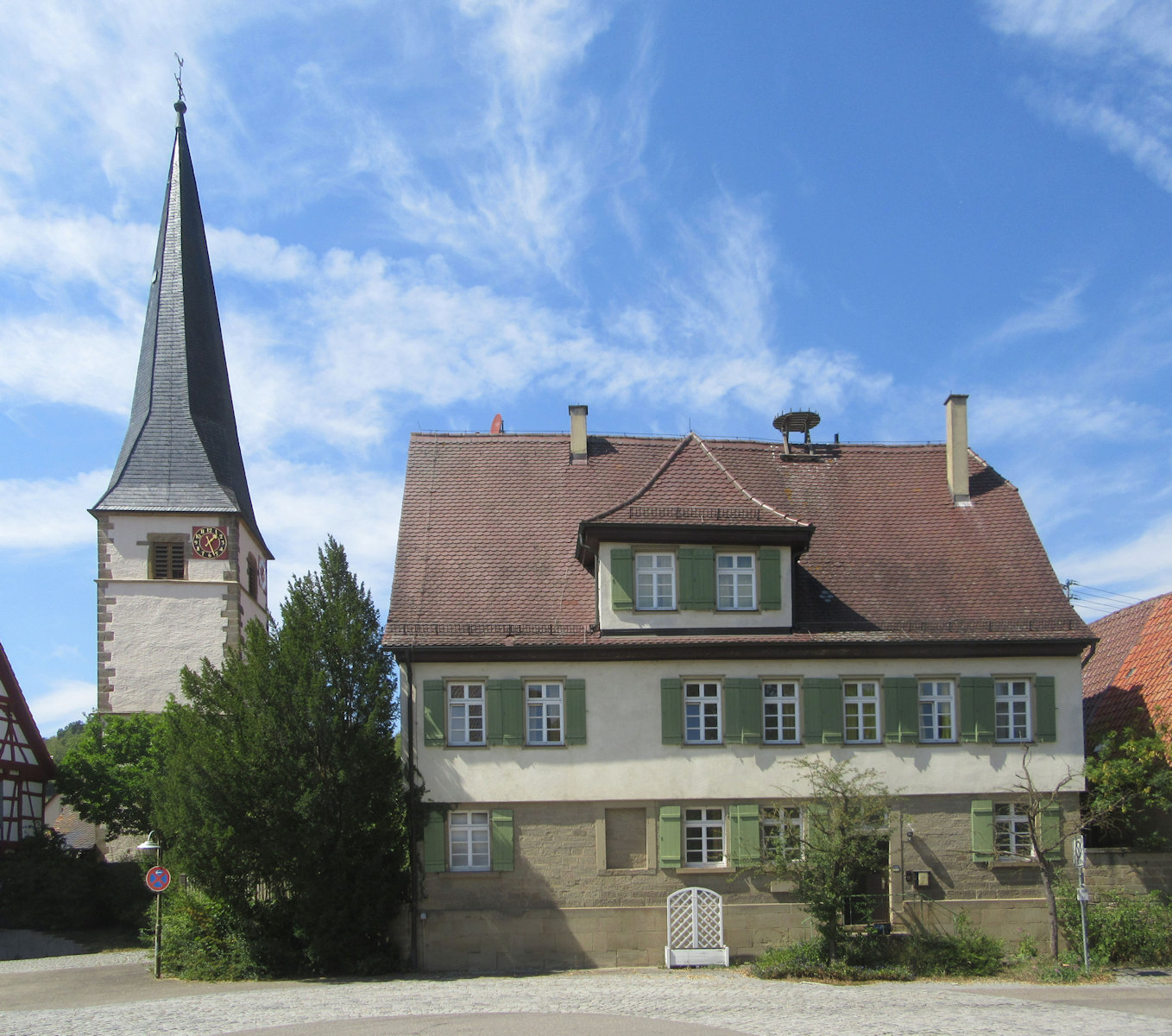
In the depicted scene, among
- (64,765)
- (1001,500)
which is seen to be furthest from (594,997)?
(64,765)

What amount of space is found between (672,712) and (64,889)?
13747mm

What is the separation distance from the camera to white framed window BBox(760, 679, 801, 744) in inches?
839

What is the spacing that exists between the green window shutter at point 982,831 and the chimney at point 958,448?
20.4 feet

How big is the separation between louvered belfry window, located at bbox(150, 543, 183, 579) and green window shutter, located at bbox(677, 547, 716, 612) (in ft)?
59.6

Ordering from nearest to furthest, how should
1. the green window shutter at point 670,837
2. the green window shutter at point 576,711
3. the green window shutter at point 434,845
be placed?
the green window shutter at point 434,845 → the green window shutter at point 670,837 → the green window shutter at point 576,711

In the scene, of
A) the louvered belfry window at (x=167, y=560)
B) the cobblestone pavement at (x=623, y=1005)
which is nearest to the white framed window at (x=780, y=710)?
the cobblestone pavement at (x=623, y=1005)

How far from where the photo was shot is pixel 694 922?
2017 cm

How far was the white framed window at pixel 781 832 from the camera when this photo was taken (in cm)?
1930

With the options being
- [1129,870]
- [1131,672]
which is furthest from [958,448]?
[1129,870]

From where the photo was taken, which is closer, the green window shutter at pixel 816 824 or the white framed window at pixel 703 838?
the green window shutter at pixel 816 824

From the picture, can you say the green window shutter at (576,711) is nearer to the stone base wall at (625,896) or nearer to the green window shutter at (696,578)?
the stone base wall at (625,896)

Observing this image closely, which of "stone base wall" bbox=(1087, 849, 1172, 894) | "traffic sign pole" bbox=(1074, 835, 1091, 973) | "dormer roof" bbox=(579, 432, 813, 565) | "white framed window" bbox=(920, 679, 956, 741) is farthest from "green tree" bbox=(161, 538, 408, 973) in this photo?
"stone base wall" bbox=(1087, 849, 1172, 894)

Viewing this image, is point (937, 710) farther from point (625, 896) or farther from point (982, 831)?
point (625, 896)

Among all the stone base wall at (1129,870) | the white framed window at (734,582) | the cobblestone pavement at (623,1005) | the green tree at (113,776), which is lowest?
the cobblestone pavement at (623,1005)
